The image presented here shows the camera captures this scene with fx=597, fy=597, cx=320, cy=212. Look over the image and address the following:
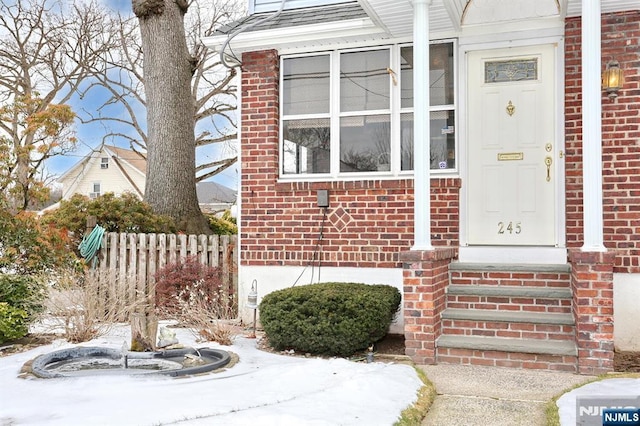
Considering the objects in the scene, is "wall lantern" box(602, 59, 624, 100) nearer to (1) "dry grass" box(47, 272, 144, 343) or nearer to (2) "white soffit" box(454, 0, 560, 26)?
(2) "white soffit" box(454, 0, 560, 26)

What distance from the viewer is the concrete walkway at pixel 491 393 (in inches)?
169

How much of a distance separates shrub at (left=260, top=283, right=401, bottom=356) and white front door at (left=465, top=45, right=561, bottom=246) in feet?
5.79

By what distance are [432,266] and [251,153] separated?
124 inches

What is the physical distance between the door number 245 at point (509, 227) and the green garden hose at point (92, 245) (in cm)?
587

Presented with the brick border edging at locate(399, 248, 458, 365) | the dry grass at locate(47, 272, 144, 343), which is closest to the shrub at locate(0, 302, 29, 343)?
the dry grass at locate(47, 272, 144, 343)

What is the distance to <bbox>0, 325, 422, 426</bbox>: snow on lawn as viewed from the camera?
3.94 meters

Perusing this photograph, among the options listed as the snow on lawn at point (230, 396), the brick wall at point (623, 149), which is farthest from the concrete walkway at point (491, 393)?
the brick wall at point (623, 149)

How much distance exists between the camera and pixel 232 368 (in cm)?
547

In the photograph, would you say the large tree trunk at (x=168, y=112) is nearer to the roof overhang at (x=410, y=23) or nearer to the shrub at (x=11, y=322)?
the roof overhang at (x=410, y=23)

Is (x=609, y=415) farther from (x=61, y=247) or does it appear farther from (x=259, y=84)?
(x=61, y=247)

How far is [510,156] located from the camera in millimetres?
7066

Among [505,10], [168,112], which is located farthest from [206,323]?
Result: [168,112]

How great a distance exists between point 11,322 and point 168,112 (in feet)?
21.6

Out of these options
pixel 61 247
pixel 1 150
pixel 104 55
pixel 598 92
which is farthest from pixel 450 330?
pixel 104 55
